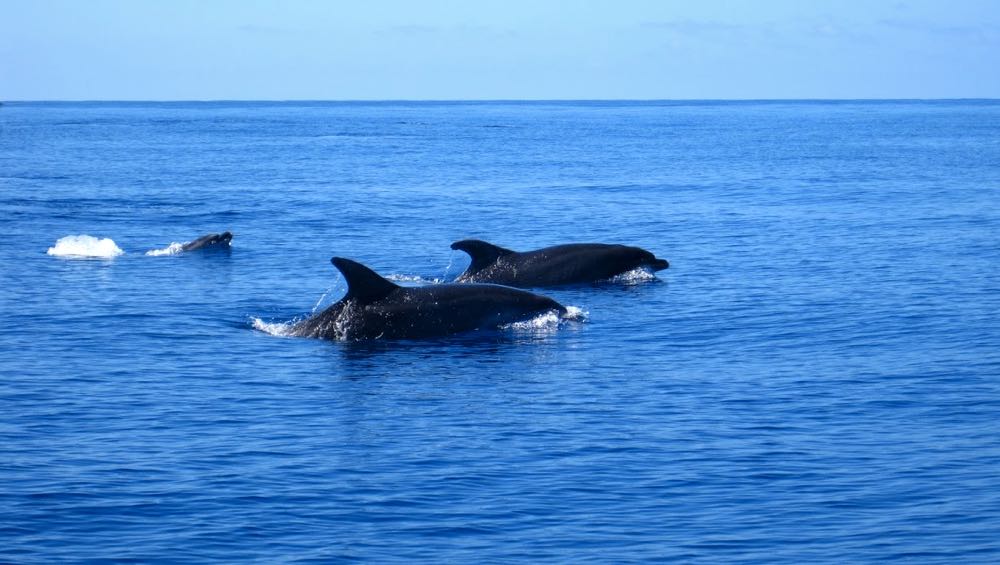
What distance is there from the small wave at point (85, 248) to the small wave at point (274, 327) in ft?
40.7

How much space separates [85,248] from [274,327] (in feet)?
45.8

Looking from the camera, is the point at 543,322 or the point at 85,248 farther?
the point at 85,248

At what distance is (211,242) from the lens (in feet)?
129

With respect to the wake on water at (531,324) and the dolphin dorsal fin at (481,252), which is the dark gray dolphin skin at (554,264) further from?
the wake on water at (531,324)

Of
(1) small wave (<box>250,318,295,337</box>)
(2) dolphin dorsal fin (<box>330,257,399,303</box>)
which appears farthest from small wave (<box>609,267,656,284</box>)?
(2) dolphin dorsal fin (<box>330,257,399,303</box>)

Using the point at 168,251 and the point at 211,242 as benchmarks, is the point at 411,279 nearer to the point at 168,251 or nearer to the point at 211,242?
the point at 211,242

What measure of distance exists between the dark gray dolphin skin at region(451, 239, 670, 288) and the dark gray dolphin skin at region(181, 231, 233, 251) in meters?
10.1

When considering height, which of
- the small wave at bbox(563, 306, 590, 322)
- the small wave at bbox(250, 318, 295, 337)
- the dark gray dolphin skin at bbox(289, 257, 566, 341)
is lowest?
the small wave at bbox(250, 318, 295, 337)

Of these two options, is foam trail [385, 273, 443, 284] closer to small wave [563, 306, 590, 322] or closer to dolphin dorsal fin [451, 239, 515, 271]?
dolphin dorsal fin [451, 239, 515, 271]

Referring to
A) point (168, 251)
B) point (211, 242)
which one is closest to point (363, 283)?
point (211, 242)

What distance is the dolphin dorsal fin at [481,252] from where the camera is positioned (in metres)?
29.6

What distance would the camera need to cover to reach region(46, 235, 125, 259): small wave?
37.8m

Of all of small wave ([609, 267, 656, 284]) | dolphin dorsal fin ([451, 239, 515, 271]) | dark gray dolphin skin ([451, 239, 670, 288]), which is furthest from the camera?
small wave ([609, 267, 656, 284])

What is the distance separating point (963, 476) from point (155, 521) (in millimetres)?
8427
